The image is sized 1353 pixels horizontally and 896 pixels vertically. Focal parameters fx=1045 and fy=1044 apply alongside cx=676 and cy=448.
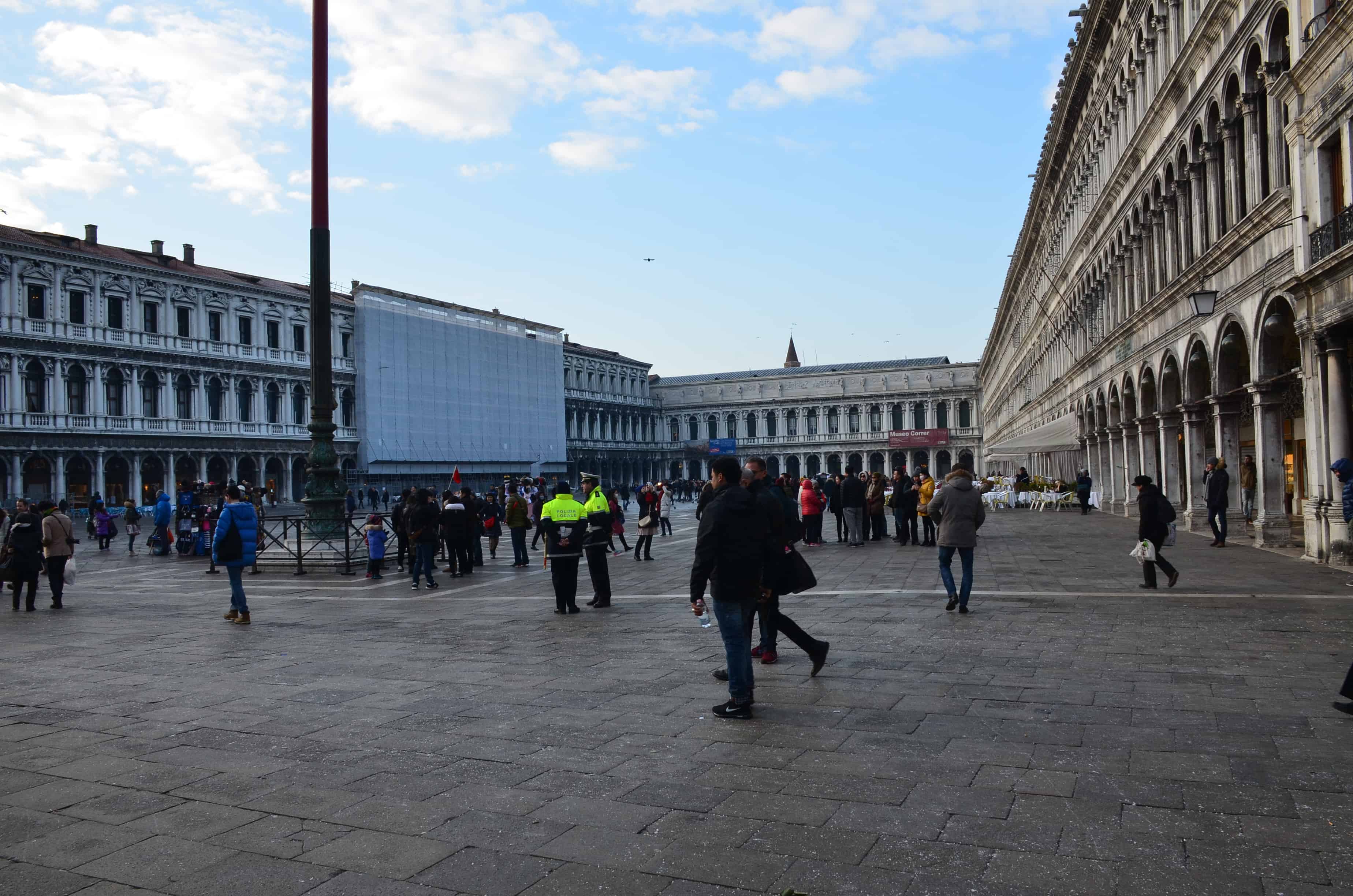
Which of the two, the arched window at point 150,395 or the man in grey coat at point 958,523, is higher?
the arched window at point 150,395

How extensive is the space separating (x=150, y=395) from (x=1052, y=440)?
40.0 metres

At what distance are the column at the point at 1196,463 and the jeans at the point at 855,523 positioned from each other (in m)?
6.33

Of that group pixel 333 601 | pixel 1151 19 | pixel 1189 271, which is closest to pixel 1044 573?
pixel 1189 271

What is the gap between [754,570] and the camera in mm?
6238

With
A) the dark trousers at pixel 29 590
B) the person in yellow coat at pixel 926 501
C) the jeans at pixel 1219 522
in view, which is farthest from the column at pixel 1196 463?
the dark trousers at pixel 29 590

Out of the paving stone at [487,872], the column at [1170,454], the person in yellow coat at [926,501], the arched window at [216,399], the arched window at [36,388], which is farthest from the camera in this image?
the arched window at [216,399]

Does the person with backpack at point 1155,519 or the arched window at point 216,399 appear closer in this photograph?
the person with backpack at point 1155,519

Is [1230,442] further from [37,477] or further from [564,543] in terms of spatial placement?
[37,477]

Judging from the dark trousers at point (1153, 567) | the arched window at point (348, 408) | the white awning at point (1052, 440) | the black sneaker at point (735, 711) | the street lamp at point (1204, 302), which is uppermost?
A: the arched window at point (348, 408)

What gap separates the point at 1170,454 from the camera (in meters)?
22.3

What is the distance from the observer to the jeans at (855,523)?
21.2 m

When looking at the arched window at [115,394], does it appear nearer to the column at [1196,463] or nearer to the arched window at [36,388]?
the arched window at [36,388]

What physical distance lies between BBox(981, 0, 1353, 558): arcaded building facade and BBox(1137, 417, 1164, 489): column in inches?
2.1

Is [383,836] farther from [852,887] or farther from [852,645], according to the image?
[852,645]
